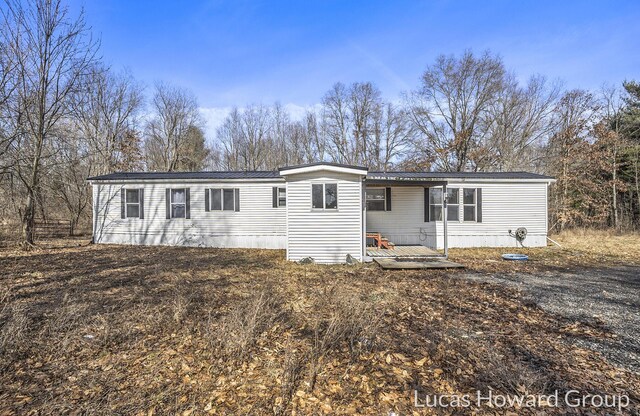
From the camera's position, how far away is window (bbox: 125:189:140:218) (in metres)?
12.4

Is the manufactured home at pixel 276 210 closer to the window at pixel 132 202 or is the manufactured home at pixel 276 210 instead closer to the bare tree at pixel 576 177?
the window at pixel 132 202

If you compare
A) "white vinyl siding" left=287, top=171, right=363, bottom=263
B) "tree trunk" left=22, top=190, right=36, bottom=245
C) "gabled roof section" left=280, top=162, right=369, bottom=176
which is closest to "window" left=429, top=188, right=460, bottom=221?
"white vinyl siding" left=287, top=171, right=363, bottom=263

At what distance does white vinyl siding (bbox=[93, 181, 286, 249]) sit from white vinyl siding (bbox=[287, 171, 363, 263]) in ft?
10.2

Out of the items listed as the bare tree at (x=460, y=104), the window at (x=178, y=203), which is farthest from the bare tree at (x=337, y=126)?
the window at (x=178, y=203)

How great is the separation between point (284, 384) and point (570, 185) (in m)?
20.8

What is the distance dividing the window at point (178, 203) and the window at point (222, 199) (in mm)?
1139

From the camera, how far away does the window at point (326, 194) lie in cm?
891

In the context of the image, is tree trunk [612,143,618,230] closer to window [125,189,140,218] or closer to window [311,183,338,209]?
window [311,183,338,209]

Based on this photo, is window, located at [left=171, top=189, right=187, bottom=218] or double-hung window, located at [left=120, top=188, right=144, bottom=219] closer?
window, located at [left=171, top=189, right=187, bottom=218]

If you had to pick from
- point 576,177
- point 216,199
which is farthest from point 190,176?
point 576,177

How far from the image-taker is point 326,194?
8.93 meters

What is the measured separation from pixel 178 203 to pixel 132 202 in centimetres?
208

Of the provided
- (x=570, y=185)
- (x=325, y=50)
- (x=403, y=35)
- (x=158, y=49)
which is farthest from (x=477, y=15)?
(x=158, y=49)

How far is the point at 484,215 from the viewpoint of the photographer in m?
12.1
